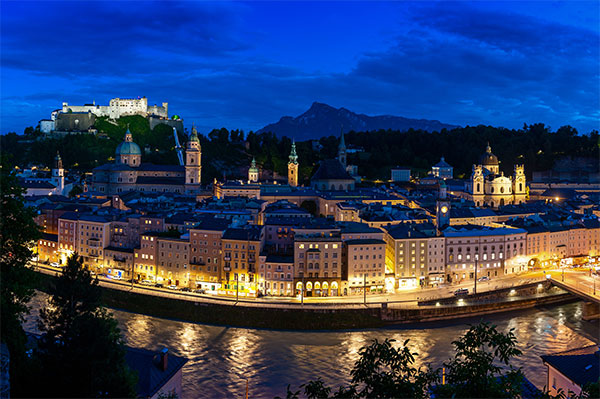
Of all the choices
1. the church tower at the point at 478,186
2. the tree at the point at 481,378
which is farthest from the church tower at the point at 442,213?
the tree at the point at 481,378

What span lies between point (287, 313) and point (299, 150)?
32.7 meters

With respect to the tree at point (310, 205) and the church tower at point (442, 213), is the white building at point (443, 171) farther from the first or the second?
the church tower at point (442, 213)

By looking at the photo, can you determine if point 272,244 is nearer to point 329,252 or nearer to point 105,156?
point 329,252

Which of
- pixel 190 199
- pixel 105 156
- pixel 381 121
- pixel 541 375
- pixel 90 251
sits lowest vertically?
pixel 541 375

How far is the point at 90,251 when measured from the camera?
2586 centimetres

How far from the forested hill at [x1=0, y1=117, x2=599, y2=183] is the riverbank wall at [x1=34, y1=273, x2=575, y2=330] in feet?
80.2

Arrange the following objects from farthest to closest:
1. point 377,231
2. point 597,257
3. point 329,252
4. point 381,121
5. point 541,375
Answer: point 381,121
point 597,257
point 377,231
point 329,252
point 541,375

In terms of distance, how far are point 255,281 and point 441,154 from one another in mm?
37587

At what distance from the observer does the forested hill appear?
4838 centimetres

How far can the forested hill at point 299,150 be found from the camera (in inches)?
1905

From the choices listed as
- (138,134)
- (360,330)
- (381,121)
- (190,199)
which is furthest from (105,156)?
(381,121)

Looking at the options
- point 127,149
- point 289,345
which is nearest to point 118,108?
point 127,149

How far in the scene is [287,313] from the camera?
1908cm

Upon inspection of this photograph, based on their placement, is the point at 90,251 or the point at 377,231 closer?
the point at 377,231
